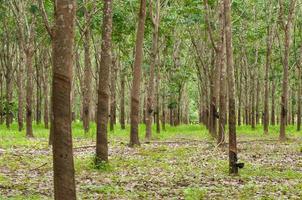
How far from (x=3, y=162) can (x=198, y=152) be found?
9.10 m

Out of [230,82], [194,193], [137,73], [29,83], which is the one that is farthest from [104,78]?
[29,83]

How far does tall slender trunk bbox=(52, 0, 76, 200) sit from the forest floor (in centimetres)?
429

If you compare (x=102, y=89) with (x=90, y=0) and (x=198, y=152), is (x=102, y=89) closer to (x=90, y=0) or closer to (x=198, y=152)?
(x=198, y=152)

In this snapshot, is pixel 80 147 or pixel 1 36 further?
pixel 1 36

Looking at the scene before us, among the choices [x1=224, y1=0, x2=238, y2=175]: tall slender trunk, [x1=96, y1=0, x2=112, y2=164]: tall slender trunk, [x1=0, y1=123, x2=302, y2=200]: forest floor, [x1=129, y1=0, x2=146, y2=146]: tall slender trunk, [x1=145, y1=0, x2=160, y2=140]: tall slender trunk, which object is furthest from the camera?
[x1=145, y1=0, x2=160, y2=140]: tall slender trunk

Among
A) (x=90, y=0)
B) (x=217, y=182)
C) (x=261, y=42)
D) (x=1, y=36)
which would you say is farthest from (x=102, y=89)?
(x=261, y=42)

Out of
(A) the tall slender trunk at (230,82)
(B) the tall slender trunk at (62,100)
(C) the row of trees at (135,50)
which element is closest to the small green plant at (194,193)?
(A) the tall slender trunk at (230,82)

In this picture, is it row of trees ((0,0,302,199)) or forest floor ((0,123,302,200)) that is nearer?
row of trees ((0,0,302,199))

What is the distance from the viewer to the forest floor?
12414mm

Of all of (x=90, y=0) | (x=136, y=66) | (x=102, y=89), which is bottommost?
(x=102, y=89)

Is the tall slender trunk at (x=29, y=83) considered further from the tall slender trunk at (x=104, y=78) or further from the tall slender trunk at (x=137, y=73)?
the tall slender trunk at (x=104, y=78)

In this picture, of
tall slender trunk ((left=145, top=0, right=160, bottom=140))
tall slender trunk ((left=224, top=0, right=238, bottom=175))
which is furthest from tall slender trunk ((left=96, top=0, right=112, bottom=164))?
tall slender trunk ((left=145, top=0, right=160, bottom=140))

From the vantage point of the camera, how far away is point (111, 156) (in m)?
20.1

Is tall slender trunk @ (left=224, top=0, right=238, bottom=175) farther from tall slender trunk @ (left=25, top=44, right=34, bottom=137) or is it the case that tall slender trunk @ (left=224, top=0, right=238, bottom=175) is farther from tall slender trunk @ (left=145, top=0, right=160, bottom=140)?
tall slender trunk @ (left=25, top=44, right=34, bottom=137)
